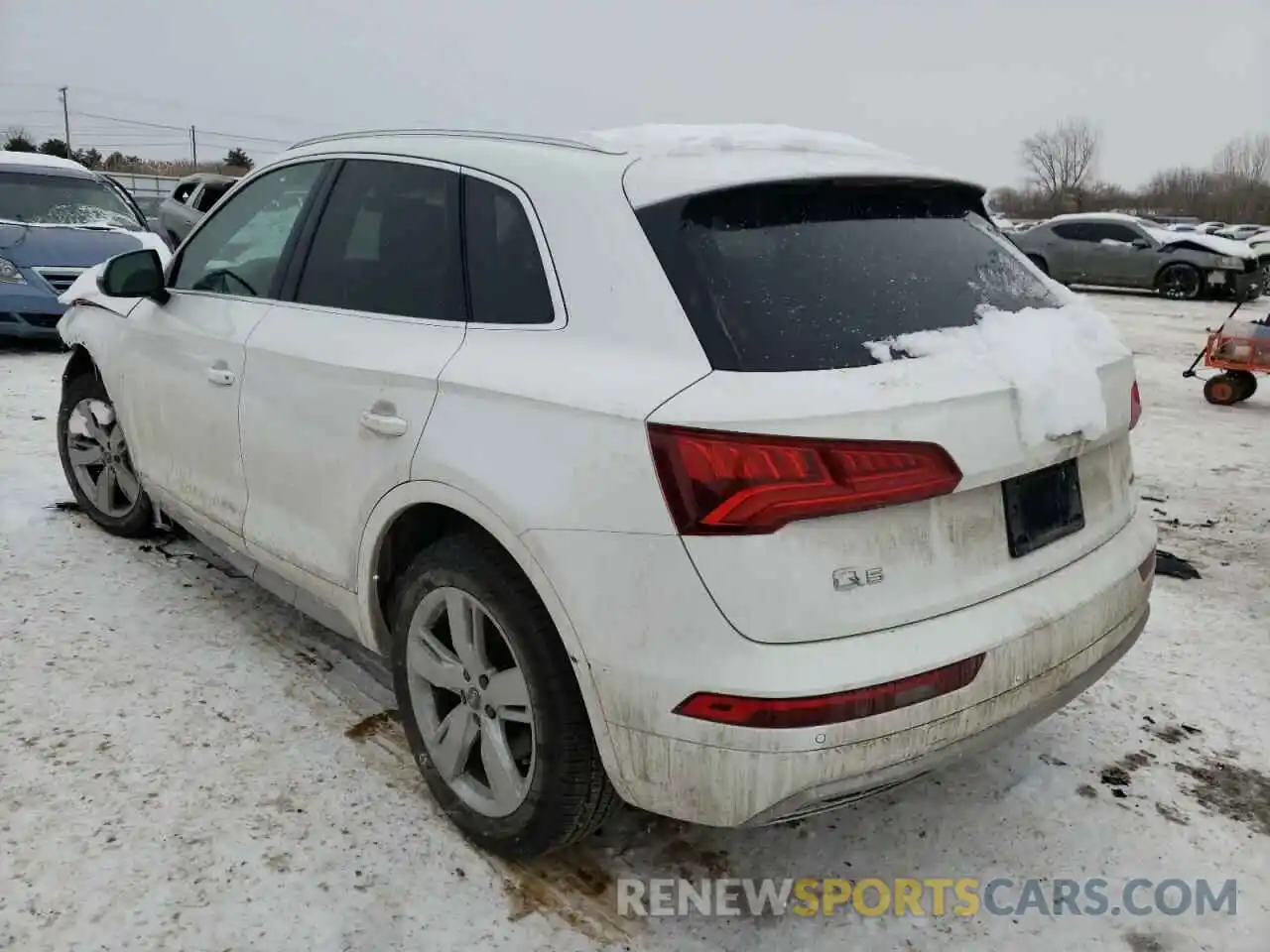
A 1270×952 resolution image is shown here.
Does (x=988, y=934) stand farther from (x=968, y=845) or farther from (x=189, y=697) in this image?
(x=189, y=697)

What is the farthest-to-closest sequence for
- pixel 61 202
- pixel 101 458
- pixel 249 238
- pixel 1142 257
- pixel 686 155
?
pixel 1142 257 → pixel 61 202 → pixel 101 458 → pixel 249 238 → pixel 686 155

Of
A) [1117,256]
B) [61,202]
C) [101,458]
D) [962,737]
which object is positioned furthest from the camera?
[1117,256]

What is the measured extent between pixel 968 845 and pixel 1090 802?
45 centimetres

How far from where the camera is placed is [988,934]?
2.34 metres

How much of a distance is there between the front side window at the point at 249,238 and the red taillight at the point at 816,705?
6.98 feet

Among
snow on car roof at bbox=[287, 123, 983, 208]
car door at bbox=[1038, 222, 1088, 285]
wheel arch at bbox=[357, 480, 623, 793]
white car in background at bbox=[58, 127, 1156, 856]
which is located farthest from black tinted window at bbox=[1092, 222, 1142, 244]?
wheel arch at bbox=[357, 480, 623, 793]

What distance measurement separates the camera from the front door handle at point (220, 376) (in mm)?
3227

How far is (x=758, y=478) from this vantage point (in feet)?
6.27

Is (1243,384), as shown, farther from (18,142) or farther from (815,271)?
(18,142)

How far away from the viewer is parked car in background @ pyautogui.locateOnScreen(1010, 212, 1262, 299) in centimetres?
1694

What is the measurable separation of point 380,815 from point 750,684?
4.16 ft

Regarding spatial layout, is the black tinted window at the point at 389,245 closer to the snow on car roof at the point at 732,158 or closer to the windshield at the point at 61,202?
the snow on car roof at the point at 732,158

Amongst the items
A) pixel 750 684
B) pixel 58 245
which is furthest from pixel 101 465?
pixel 58 245

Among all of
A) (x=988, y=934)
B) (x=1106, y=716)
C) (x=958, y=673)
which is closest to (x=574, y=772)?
(x=958, y=673)
